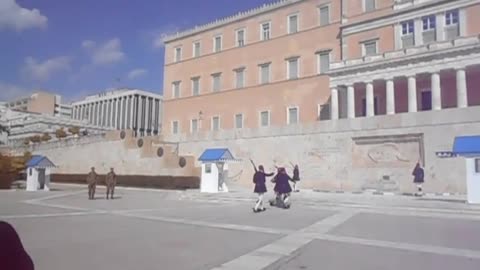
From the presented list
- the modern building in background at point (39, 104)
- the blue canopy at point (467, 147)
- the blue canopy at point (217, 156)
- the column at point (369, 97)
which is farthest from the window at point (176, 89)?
the modern building in background at point (39, 104)

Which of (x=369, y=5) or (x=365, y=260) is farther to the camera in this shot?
(x=369, y=5)

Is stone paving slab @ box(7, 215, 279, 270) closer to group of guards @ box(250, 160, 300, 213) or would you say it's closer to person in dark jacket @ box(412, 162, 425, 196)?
group of guards @ box(250, 160, 300, 213)

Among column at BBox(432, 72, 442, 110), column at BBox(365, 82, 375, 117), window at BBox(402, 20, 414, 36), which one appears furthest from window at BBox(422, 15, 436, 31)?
column at BBox(365, 82, 375, 117)

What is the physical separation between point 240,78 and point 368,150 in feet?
78.3

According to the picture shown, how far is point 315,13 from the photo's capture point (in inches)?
1775

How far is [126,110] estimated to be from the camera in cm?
12588

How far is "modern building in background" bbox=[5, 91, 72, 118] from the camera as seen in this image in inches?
4813

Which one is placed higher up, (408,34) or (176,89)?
(408,34)

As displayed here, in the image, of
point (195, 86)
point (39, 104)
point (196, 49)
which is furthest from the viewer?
point (39, 104)

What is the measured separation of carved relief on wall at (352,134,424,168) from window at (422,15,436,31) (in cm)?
1254

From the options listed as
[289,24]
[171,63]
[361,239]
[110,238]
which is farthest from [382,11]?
[110,238]

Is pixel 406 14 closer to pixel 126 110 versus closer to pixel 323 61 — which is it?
pixel 323 61

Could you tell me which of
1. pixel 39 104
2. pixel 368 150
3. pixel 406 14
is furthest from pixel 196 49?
pixel 39 104

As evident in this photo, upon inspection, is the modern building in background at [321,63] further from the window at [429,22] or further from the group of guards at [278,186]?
the group of guards at [278,186]
